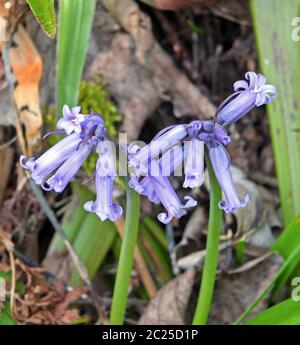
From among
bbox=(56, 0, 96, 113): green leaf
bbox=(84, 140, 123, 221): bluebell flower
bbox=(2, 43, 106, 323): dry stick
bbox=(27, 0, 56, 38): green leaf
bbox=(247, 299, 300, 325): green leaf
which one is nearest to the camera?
bbox=(84, 140, 123, 221): bluebell flower

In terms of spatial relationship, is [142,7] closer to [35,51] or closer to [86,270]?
[35,51]

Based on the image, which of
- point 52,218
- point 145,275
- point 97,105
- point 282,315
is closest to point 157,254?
point 145,275

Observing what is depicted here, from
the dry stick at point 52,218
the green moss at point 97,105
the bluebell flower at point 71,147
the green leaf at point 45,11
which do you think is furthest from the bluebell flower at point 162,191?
the green moss at point 97,105

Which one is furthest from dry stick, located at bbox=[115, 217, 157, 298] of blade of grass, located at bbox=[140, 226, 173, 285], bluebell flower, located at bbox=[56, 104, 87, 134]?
bluebell flower, located at bbox=[56, 104, 87, 134]

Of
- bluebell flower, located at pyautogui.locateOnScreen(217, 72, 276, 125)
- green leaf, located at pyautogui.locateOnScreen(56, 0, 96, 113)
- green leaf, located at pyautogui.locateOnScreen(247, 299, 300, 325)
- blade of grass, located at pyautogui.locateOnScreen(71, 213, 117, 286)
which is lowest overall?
green leaf, located at pyautogui.locateOnScreen(247, 299, 300, 325)

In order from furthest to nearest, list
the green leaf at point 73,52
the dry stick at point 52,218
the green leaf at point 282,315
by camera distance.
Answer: the dry stick at point 52,218 → the green leaf at point 73,52 → the green leaf at point 282,315

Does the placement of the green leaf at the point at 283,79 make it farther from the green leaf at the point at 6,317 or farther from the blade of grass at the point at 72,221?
the green leaf at the point at 6,317

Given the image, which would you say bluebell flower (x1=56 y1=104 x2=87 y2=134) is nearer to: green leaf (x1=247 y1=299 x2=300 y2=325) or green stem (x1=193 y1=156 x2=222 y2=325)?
green stem (x1=193 y1=156 x2=222 y2=325)
